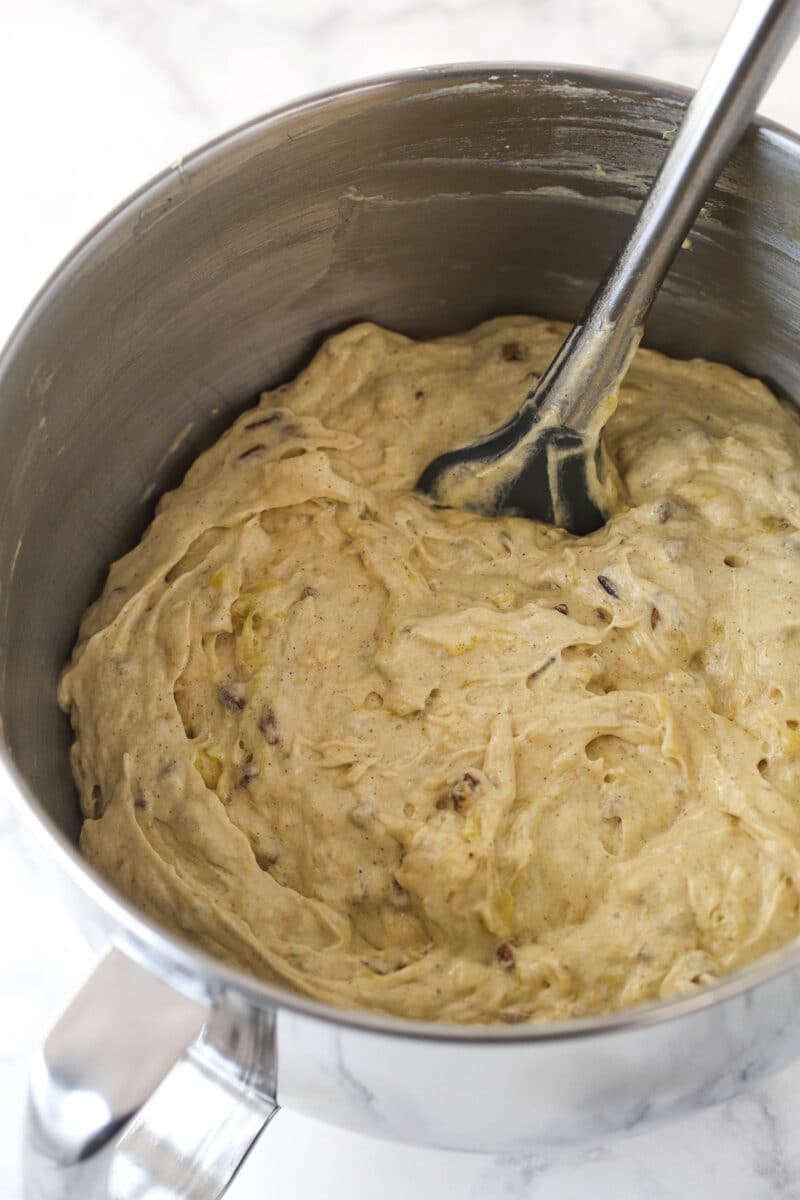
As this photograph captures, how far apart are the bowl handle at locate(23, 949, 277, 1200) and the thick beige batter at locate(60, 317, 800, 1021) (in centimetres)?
25

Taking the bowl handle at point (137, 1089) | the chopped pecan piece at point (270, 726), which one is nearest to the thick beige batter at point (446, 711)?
the chopped pecan piece at point (270, 726)

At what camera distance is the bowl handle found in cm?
103

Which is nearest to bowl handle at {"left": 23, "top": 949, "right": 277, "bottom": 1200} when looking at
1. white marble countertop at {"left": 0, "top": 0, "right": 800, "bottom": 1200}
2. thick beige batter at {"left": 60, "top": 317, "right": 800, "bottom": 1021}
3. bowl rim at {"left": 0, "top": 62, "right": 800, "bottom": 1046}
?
bowl rim at {"left": 0, "top": 62, "right": 800, "bottom": 1046}

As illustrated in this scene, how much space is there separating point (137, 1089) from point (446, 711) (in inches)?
26.2

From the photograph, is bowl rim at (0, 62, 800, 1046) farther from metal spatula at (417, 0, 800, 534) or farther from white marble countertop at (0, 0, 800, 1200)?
white marble countertop at (0, 0, 800, 1200)

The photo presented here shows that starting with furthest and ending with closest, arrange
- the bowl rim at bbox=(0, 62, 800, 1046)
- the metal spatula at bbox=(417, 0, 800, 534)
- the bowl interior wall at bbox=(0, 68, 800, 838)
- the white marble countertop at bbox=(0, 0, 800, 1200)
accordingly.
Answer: the white marble countertop at bbox=(0, 0, 800, 1200)
the bowl interior wall at bbox=(0, 68, 800, 838)
the metal spatula at bbox=(417, 0, 800, 534)
the bowl rim at bbox=(0, 62, 800, 1046)

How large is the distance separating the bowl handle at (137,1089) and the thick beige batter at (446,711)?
0.25 m

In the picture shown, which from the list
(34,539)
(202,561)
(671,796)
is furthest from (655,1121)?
(34,539)

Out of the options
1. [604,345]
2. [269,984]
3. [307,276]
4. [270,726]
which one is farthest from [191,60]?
[269,984]

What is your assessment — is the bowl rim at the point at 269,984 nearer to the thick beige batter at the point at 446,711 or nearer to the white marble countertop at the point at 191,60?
the thick beige batter at the point at 446,711

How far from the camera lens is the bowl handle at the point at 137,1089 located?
103 centimetres

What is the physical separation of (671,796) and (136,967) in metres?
0.71

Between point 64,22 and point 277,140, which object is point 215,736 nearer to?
point 277,140

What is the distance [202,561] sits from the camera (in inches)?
66.5
